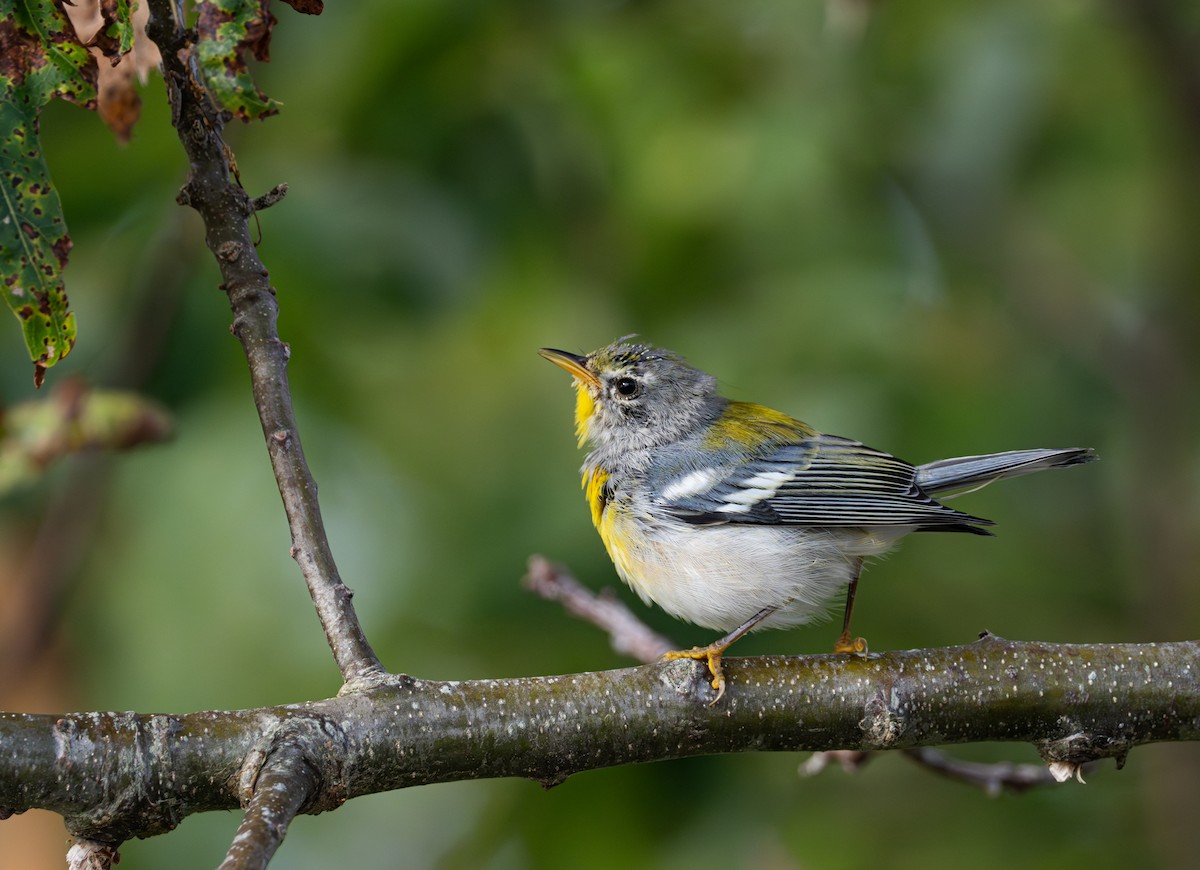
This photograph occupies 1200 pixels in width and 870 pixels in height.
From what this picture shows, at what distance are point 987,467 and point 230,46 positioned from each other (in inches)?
101

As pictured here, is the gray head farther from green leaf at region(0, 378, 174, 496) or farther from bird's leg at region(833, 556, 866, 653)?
green leaf at region(0, 378, 174, 496)

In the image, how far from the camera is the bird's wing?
143 inches

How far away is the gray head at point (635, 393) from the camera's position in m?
4.50

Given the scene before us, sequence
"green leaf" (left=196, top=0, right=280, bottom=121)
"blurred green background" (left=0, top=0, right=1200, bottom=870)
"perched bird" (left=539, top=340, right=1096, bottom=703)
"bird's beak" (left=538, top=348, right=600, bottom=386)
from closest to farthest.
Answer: "green leaf" (left=196, top=0, right=280, bottom=121), "perched bird" (left=539, top=340, right=1096, bottom=703), "blurred green background" (left=0, top=0, right=1200, bottom=870), "bird's beak" (left=538, top=348, right=600, bottom=386)

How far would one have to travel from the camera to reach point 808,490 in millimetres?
3918

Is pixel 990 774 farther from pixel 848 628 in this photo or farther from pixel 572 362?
pixel 572 362

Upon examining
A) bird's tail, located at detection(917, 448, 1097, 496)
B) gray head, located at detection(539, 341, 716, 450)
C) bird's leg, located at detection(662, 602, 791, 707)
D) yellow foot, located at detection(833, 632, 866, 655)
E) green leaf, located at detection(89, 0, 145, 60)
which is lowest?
bird's leg, located at detection(662, 602, 791, 707)

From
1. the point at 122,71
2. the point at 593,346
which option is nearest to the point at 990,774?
the point at 593,346

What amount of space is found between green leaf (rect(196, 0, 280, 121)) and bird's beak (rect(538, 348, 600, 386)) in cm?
224

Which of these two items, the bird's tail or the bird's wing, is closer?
the bird's tail

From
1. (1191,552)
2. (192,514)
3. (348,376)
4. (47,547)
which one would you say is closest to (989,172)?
(1191,552)

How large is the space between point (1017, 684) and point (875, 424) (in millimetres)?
1909

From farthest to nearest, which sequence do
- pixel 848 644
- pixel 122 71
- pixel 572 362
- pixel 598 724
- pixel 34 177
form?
pixel 572 362 → pixel 848 644 → pixel 122 71 → pixel 598 724 → pixel 34 177

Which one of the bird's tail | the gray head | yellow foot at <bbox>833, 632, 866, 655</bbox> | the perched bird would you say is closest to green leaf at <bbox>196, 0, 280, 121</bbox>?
the perched bird
